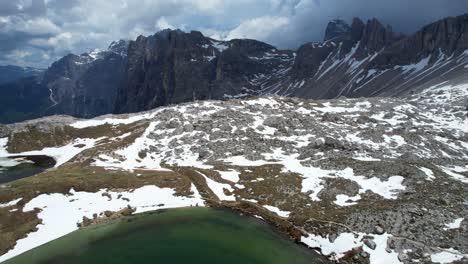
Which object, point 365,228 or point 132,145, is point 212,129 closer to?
point 132,145

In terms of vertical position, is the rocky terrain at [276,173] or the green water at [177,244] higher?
the rocky terrain at [276,173]

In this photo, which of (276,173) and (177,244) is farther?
(276,173)

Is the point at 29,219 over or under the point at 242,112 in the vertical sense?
under

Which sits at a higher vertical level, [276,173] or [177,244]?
[276,173]

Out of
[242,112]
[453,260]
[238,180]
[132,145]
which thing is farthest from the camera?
[242,112]

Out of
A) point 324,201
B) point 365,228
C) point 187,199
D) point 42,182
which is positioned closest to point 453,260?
point 365,228
